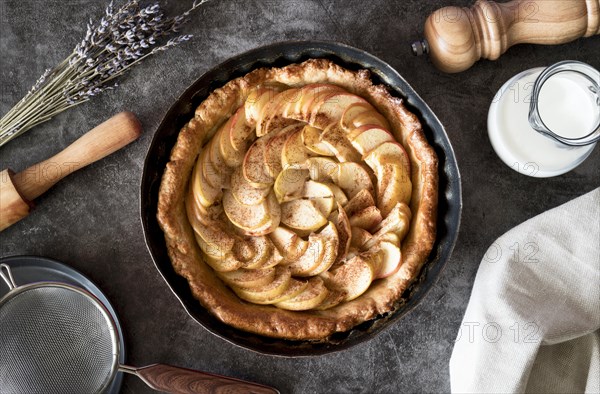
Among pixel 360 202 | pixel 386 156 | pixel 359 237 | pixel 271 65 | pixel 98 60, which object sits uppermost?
pixel 98 60

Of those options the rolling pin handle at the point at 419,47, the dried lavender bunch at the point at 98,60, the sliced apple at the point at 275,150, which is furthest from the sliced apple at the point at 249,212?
the rolling pin handle at the point at 419,47

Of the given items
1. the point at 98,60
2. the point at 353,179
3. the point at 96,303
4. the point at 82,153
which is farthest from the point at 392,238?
the point at 98,60

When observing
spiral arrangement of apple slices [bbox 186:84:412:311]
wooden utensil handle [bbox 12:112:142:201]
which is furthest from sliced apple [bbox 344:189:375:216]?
wooden utensil handle [bbox 12:112:142:201]

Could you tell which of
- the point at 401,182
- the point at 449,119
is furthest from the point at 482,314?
the point at 449,119

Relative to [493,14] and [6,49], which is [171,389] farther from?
[493,14]

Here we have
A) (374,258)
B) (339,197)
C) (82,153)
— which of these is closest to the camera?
(374,258)

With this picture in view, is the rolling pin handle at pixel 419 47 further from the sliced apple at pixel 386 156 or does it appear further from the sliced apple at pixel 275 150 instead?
the sliced apple at pixel 275 150

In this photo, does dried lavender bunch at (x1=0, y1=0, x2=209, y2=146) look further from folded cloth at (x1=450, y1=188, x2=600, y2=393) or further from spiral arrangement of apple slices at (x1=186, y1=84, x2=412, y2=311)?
folded cloth at (x1=450, y1=188, x2=600, y2=393)

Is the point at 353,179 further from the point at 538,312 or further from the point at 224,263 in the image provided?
the point at 538,312
